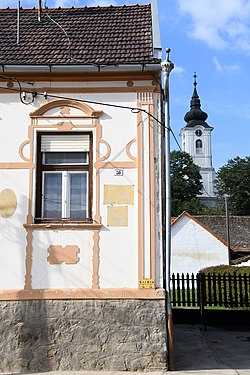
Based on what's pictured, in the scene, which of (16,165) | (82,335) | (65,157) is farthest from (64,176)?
(82,335)

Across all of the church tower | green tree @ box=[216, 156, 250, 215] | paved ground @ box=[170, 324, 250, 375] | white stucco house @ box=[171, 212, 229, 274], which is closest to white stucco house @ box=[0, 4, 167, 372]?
paved ground @ box=[170, 324, 250, 375]

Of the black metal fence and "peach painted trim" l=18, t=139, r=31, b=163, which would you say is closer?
"peach painted trim" l=18, t=139, r=31, b=163

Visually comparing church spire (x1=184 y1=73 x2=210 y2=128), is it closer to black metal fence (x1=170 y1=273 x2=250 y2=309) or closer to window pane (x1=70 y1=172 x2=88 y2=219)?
black metal fence (x1=170 y1=273 x2=250 y2=309)

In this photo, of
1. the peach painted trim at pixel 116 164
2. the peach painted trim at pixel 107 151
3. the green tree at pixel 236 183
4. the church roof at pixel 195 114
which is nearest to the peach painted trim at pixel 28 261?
the peach painted trim at pixel 116 164

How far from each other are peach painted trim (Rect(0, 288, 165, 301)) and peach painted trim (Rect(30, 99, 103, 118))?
127 inches

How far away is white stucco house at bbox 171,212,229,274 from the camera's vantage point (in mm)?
29609

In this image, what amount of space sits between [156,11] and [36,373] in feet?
25.6

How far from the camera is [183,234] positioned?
98.1 ft

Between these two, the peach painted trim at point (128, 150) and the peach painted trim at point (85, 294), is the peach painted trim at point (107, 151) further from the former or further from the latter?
the peach painted trim at point (85, 294)

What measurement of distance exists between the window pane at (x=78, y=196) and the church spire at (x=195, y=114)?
83416 mm

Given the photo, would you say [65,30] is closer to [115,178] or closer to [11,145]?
[11,145]

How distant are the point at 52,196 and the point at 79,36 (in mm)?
3649

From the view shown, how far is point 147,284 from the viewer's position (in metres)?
7.86

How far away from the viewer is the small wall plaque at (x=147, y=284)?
7.86 metres
